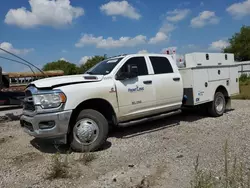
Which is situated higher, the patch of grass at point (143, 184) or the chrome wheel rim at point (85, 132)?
the chrome wheel rim at point (85, 132)

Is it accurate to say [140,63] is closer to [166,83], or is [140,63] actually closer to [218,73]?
[166,83]

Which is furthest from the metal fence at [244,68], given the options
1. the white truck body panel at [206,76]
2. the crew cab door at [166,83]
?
the crew cab door at [166,83]

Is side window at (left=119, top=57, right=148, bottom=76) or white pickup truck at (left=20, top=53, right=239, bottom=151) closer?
white pickup truck at (left=20, top=53, right=239, bottom=151)

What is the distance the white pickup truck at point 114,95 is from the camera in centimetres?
568

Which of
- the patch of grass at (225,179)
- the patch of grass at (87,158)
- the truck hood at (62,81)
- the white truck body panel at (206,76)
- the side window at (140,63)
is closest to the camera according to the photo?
the patch of grass at (225,179)

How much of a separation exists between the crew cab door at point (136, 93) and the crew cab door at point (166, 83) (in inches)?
9.1

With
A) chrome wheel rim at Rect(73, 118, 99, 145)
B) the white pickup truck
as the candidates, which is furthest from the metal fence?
chrome wheel rim at Rect(73, 118, 99, 145)

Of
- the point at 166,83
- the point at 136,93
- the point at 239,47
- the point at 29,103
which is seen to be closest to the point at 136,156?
the point at 136,93

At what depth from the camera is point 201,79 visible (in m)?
8.61

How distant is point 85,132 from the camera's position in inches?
232

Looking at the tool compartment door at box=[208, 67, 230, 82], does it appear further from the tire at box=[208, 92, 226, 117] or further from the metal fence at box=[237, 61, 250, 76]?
the metal fence at box=[237, 61, 250, 76]

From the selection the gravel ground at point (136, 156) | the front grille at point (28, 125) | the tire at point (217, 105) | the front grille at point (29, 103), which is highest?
the front grille at point (29, 103)

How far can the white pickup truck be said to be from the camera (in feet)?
18.6

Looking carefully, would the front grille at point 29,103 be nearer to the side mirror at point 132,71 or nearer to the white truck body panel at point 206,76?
the side mirror at point 132,71
